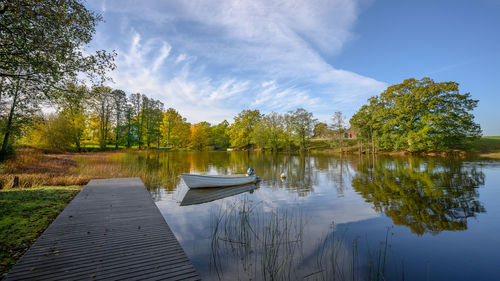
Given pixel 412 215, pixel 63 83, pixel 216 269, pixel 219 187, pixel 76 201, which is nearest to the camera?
pixel 216 269

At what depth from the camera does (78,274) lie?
11.2ft

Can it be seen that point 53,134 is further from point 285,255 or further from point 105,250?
point 285,255

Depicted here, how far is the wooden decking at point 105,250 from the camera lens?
3459 millimetres

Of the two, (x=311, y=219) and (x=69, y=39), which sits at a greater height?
(x=69, y=39)

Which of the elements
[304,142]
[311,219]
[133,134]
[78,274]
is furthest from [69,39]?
[304,142]

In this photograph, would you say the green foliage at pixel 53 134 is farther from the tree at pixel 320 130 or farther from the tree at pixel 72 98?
the tree at pixel 320 130

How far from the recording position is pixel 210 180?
13.8m

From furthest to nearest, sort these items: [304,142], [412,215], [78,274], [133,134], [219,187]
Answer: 1. [304,142]
2. [133,134]
3. [219,187]
4. [412,215]
5. [78,274]

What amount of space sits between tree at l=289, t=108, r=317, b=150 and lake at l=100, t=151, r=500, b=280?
43.1 m

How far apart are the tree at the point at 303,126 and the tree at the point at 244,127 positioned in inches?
670

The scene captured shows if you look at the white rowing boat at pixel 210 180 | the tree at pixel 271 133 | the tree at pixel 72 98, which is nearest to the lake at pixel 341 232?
the white rowing boat at pixel 210 180

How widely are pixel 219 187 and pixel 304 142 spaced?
45.7 meters

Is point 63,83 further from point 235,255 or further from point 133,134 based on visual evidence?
point 133,134

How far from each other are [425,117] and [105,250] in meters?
43.4
